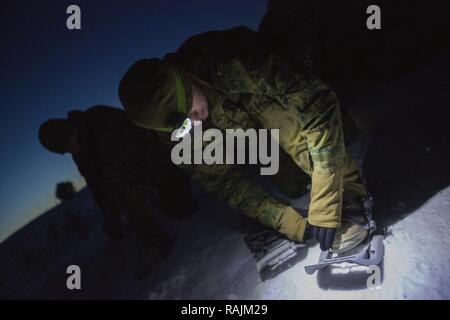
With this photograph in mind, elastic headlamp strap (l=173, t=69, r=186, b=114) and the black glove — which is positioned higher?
elastic headlamp strap (l=173, t=69, r=186, b=114)

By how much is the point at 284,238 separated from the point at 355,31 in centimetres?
327

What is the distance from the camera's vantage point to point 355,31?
165 inches

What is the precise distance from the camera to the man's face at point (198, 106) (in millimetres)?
1731

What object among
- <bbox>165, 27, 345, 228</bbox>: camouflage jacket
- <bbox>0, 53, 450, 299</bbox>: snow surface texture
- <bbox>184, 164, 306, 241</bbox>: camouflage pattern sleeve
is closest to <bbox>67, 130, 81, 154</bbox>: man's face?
<bbox>0, 53, 450, 299</bbox>: snow surface texture

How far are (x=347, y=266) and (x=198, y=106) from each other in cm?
135

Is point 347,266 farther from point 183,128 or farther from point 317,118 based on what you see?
point 183,128

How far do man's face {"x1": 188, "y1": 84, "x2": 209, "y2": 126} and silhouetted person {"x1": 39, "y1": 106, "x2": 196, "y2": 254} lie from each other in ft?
4.90

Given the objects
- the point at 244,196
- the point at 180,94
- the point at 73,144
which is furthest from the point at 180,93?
the point at 73,144

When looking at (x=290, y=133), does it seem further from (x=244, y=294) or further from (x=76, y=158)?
(x=76, y=158)

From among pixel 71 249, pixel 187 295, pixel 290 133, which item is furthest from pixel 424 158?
pixel 71 249

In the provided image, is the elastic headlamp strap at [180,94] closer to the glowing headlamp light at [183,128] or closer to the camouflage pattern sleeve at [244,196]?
the glowing headlamp light at [183,128]

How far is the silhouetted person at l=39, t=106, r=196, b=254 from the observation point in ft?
9.89

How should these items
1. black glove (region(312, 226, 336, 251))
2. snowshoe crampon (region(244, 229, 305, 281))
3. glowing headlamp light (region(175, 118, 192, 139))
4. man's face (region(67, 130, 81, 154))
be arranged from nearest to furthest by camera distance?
glowing headlamp light (region(175, 118, 192, 139)) → black glove (region(312, 226, 336, 251)) → snowshoe crampon (region(244, 229, 305, 281)) → man's face (region(67, 130, 81, 154))

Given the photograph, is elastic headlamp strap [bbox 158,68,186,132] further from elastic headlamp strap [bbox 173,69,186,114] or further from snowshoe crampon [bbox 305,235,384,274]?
snowshoe crampon [bbox 305,235,384,274]
